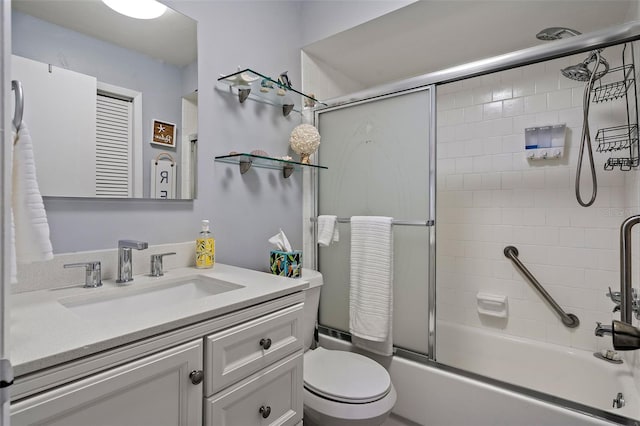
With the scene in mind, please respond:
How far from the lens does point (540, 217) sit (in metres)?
2.14

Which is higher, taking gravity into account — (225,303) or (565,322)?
(225,303)

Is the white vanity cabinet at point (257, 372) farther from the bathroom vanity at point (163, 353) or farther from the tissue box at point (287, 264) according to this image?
the tissue box at point (287, 264)

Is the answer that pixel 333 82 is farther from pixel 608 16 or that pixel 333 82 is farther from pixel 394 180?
pixel 608 16

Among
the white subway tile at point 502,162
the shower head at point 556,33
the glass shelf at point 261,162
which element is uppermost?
the shower head at point 556,33

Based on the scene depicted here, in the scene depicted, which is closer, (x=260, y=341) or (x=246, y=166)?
(x=260, y=341)

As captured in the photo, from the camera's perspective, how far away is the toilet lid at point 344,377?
136 cm

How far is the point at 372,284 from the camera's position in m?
1.75

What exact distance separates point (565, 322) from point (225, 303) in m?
2.11

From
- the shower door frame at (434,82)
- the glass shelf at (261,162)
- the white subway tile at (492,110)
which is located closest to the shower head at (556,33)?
the shower door frame at (434,82)

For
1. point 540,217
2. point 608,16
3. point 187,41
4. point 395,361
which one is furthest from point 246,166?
point 608,16

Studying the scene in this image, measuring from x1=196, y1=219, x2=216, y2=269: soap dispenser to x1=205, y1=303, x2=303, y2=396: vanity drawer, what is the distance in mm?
487

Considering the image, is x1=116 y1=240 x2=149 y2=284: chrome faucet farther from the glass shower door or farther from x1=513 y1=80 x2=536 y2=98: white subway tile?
x1=513 y1=80 x2=536 y2=98: white subway tile

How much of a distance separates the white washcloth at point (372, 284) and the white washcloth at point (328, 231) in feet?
0.51

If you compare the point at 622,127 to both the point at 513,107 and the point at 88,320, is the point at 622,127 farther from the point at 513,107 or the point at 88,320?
the point at 88,320
